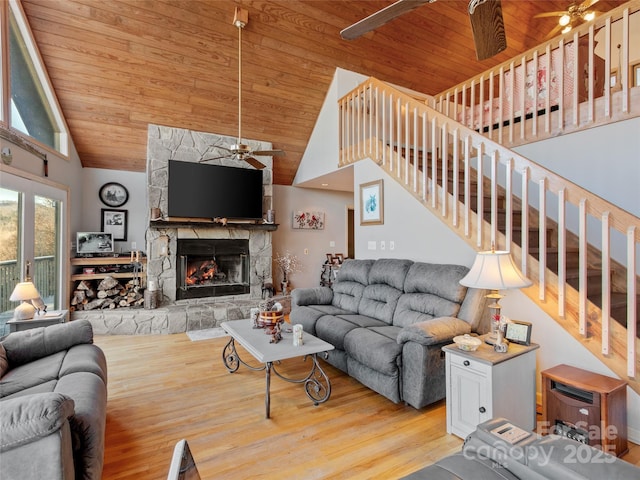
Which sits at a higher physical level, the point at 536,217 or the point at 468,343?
the point at 536,217

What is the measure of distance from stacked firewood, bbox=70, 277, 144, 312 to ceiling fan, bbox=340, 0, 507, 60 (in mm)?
4762

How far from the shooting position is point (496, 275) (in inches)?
87.5

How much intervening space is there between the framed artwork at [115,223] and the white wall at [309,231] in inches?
103

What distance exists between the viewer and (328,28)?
4848mm

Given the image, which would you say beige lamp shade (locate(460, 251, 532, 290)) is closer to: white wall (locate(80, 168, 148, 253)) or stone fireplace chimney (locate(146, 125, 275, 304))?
stone fireplace chimney (locate(146, 125, 275, 304))

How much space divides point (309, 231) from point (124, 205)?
134 inches

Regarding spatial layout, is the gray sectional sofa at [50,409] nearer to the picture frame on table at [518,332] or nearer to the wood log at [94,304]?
the picture frame on table at [518,332]

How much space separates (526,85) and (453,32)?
222 cm

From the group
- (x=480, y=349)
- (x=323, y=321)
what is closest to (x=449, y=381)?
(x=480, y=349)

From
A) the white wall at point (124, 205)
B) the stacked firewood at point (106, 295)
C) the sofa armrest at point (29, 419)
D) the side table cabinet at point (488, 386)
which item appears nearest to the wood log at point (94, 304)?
the stacked firewood at point (106, 295)

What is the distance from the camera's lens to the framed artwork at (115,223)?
5.64m

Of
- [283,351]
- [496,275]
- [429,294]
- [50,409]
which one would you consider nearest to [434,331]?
[496,275]

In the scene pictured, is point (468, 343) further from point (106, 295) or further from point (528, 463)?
point (106, 295)

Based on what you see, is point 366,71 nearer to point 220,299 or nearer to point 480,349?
point 220,299
